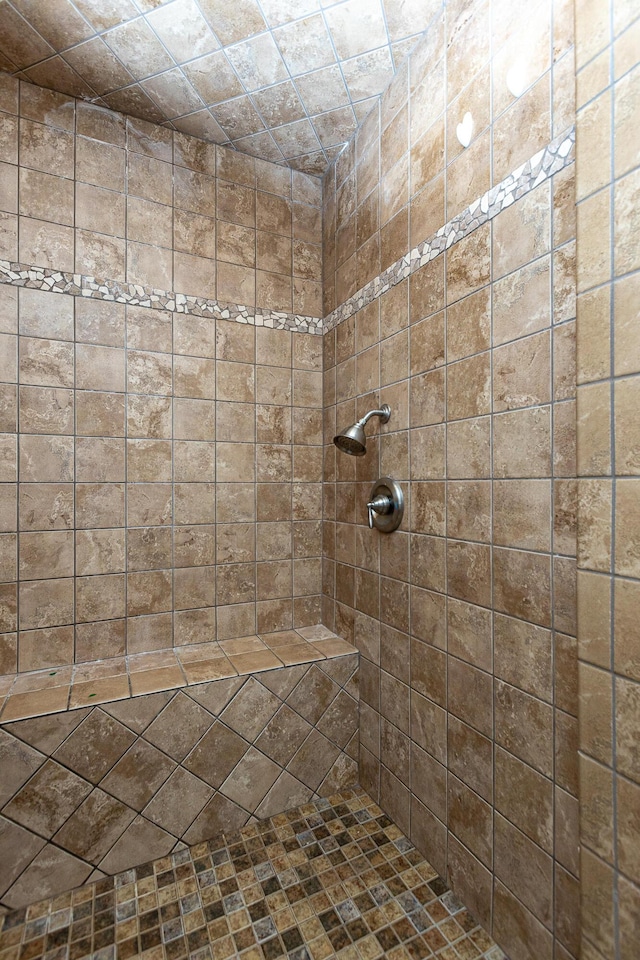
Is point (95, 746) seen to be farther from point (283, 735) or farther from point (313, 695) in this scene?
point (313, 695)

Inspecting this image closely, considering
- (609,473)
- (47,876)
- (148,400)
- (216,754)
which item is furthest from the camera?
(148,400)

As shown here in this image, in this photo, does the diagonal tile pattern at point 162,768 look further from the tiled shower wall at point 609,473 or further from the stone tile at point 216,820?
the tiled shower wall at point 609,473

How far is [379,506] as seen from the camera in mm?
1501

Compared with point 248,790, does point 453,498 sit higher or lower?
higher

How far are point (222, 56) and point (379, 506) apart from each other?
148 centimetres

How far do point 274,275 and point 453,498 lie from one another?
127cm

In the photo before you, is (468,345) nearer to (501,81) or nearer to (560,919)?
(501,81)

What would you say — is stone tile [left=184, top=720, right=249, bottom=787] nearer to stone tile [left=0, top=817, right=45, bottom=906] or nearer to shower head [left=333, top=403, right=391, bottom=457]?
stone tile [left=0, top=817, right=45, bottom=906]

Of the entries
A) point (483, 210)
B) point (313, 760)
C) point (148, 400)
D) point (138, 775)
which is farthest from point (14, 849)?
point (483, 210)

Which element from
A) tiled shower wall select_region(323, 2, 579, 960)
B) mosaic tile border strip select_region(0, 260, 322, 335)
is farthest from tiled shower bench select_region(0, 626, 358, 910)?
mosaic tile border strip select_region(0, 260, 322, 335)

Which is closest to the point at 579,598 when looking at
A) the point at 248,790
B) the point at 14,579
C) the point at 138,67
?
the point at 248,790

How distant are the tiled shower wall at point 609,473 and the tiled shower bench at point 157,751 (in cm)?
95

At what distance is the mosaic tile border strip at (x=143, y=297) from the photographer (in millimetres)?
1540

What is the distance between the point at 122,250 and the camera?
167 centimetres
